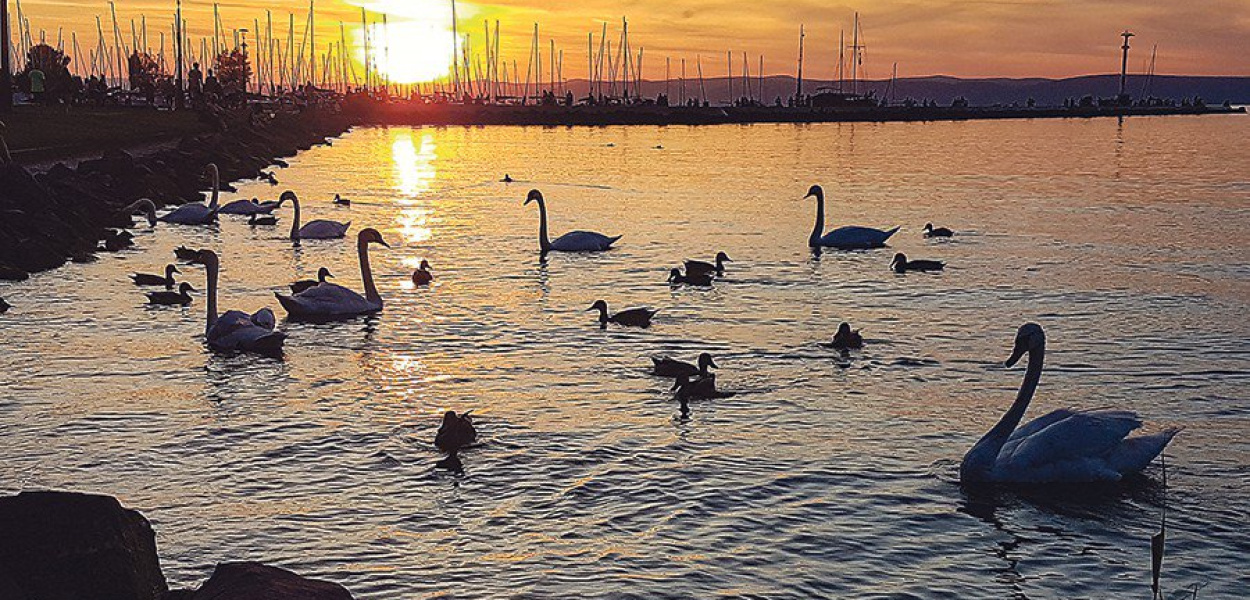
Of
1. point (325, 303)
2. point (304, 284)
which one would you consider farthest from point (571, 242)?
point (325, 303)

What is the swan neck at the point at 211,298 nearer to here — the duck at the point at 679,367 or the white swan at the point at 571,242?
the duck at the point at 679,367

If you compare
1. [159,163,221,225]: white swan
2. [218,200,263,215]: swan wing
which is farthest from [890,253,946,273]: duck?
[218,200,263,215]: swan wing

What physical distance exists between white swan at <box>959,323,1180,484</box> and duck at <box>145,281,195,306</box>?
14.3 metres

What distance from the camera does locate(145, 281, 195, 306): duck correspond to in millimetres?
22094

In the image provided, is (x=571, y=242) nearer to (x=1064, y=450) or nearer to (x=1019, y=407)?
(x=1019, y=407)

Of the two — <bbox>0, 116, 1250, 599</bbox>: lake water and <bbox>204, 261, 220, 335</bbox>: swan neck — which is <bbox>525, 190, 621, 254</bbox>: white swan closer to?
<bbox>0, 116, 1250, 599</bbox>: lake water

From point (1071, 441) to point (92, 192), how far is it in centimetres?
3024

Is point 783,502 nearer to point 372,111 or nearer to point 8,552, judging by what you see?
point 8,552

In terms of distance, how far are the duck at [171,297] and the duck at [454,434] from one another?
34.4 ft

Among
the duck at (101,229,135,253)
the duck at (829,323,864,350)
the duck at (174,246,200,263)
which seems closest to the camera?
the duck at (829,323,864,350)

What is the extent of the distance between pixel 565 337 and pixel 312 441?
265 inches

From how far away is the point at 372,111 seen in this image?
536 feet

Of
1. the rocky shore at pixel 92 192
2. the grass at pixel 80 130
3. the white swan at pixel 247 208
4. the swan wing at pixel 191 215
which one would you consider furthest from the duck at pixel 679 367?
the grass at pixel 80 130

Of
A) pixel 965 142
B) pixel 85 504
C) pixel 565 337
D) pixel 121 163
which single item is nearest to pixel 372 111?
pixel 965 142
